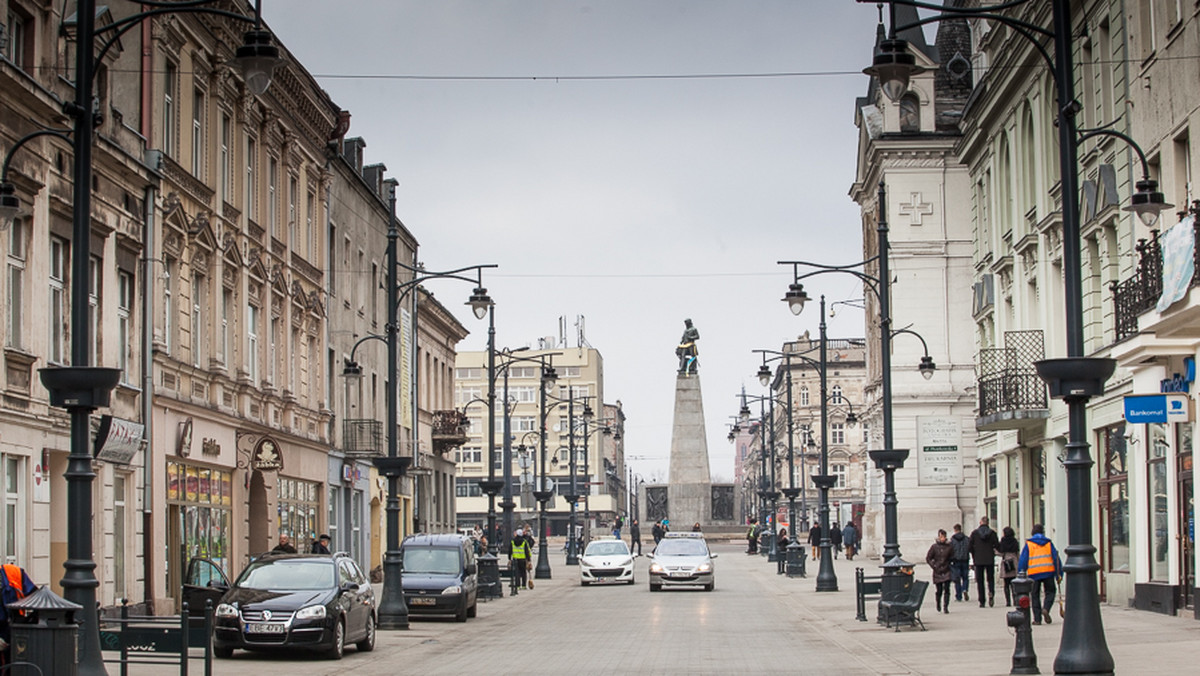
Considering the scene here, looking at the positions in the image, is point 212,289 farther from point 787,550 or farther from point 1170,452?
point 787,550

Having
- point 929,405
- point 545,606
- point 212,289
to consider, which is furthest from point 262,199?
point 929,405

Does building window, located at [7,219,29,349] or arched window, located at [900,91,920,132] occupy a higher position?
arched window, located at [900,91,920,132]

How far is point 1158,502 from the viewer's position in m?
27.2

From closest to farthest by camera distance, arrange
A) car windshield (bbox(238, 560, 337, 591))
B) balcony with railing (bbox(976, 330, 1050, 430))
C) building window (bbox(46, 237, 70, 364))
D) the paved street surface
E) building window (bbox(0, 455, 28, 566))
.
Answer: the paved street surface → building window (bbox(0, 455, 28, 566)) → car windshield (bbox(238, 560, 337, 591)) → building window (bbox(46, 237, 70, 364)) → balcony with railing (bbox(976, 330, 1050, 430))

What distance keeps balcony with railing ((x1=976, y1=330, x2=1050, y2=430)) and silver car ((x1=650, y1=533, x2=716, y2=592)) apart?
9.16 metres

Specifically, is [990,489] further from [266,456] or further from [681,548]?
[266,456]

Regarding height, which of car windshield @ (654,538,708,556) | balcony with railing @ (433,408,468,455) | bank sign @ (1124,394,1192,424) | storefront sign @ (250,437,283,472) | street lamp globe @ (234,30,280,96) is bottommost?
car windshield @ (654,538,708,556)

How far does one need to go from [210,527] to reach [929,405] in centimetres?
3195

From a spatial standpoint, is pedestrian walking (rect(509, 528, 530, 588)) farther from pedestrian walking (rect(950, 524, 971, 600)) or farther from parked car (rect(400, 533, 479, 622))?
pedestrian walking (rect(950, 524, 971, 600))

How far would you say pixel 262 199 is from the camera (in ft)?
119

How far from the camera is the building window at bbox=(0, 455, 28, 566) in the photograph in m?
21.8

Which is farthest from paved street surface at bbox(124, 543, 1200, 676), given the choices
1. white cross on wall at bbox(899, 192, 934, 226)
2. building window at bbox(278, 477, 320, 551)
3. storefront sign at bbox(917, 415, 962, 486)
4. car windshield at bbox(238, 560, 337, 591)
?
white cross on wall at bbox(899, 192, 934, 226)

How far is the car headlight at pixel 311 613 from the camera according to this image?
21.3 meters

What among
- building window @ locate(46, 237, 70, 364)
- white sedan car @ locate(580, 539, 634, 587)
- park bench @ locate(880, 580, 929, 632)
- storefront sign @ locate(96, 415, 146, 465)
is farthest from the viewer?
white sedan car @ locate(580, 539, 634, 587)
